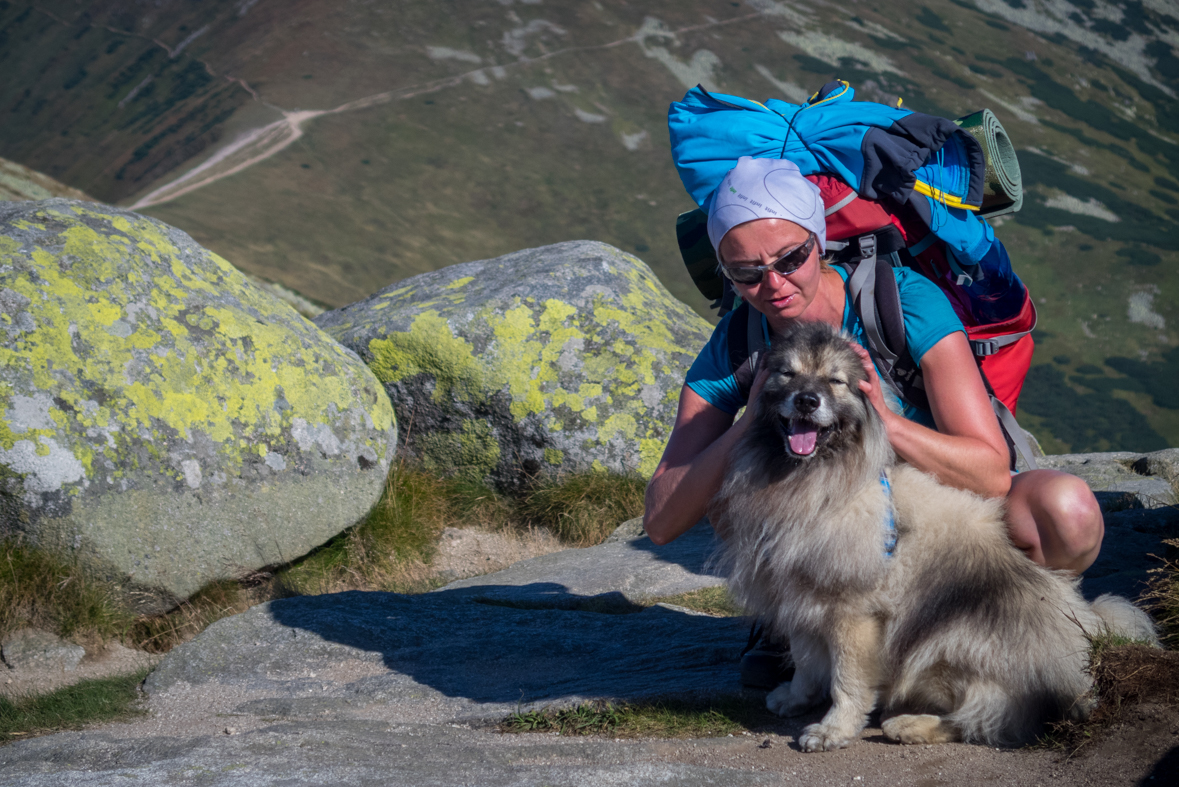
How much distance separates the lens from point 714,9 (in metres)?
28.9

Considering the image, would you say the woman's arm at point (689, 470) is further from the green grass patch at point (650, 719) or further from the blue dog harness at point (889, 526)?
the green grass patch at point (650, 719)

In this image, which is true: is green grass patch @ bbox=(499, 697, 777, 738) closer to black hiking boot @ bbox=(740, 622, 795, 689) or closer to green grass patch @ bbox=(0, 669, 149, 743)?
black hiking boot @ bbox=(740, 622, 795, 689)

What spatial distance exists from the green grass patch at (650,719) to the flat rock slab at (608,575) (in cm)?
144

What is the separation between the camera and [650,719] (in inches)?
136

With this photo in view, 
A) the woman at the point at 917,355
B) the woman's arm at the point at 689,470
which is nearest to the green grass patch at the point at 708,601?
the woman's arm at the point at 689,470

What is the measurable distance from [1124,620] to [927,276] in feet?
5.07

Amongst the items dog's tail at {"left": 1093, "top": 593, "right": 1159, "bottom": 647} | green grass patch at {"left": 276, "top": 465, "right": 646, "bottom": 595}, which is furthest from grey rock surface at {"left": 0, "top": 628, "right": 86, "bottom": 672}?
dog's tail at {"left": 1093, "top": 593, "right": 1159, "bottom": 647}

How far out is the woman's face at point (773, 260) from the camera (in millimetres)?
3164

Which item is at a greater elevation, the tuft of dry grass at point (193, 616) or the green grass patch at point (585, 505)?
the tuft of dry grass at point (193, 616)

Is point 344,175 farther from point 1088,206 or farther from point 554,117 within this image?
point 1088,206

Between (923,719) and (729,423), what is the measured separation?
1.40m

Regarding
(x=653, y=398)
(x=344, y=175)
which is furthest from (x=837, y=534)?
(x=344, y=175)

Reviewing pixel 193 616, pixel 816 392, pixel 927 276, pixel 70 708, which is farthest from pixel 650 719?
pixel 193 616

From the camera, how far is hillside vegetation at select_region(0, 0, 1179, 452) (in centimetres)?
→ 2080
